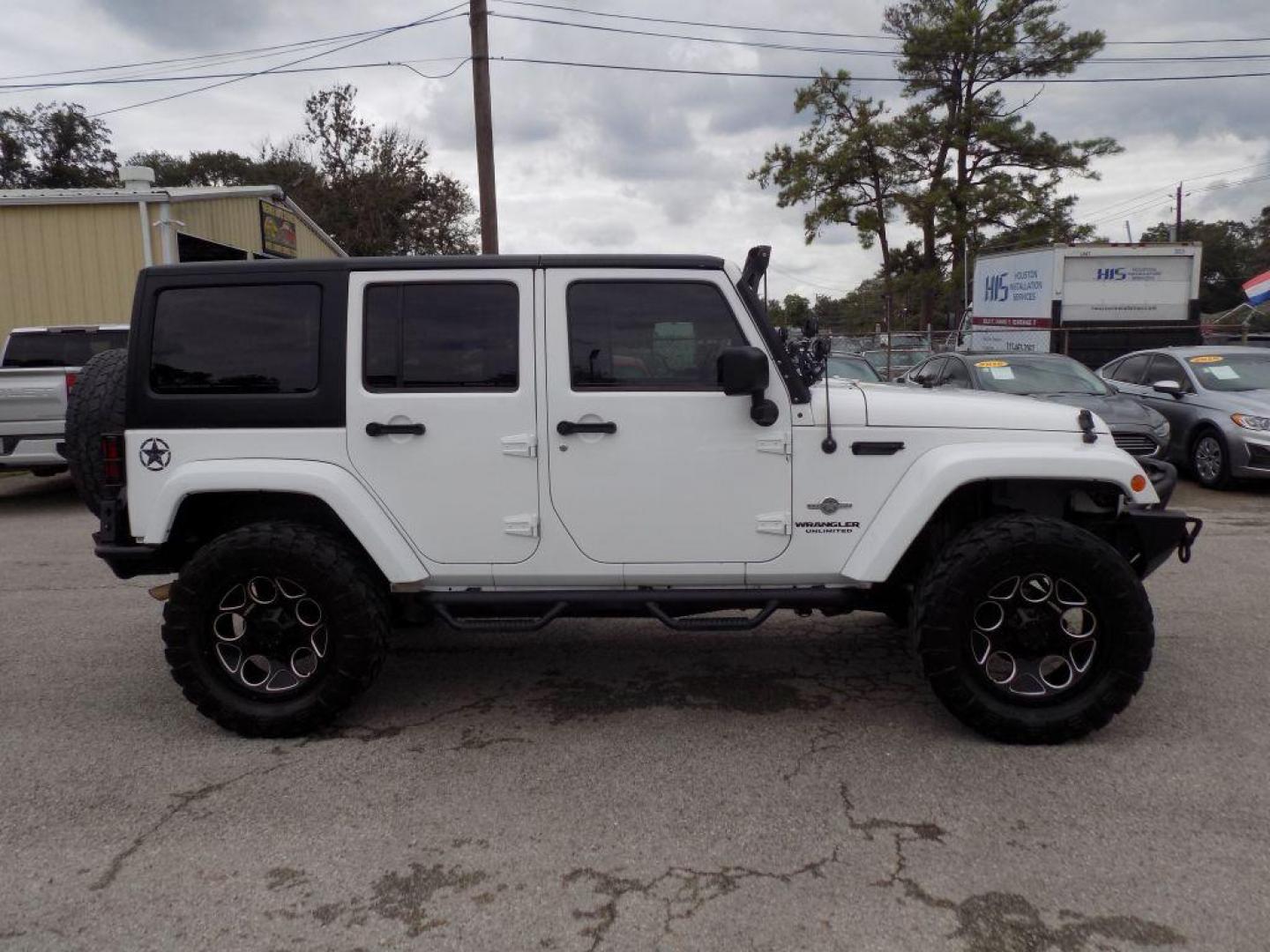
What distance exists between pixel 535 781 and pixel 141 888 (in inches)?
52.1

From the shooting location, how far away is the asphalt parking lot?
272cm

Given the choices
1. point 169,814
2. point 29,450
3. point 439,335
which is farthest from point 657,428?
point 29,450

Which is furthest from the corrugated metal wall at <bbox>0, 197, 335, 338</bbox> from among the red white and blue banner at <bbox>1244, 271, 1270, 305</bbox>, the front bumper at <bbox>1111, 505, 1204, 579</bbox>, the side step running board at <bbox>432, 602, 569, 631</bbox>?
the red white and blue banner at <bbox>1244, 271, 1270, 305</bbox>

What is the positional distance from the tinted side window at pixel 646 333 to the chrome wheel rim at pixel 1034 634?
1.45 m

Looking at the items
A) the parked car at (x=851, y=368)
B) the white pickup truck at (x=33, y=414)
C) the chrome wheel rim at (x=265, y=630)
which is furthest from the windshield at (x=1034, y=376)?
the white pickup truck at (x=33, y=414)

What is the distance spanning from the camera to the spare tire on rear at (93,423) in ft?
13.9

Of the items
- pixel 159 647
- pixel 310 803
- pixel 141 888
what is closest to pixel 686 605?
pixel 310 803

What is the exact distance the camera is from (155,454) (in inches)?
156

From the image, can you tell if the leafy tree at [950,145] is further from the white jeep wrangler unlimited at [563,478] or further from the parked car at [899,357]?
the white jeep wrangler unlimited at [563,478]

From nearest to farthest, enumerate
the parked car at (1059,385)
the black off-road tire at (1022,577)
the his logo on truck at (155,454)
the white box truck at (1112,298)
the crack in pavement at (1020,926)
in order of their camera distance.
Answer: the crack in pavement at (1020,926), the black off-road tire at (1022,577), the his logo on truck at (155,454), the parked car at (1059,385), the white box truck at (1112,298)

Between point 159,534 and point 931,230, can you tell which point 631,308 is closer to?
point 159,534

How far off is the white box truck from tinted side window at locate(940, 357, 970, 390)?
6579mm

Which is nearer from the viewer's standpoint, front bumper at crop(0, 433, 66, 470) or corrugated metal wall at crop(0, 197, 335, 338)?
front bumper at crop(0, 433, 66, 470)

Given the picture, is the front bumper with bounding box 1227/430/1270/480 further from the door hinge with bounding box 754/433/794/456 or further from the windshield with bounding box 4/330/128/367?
the windshield with bounding box 4/330/128/367
